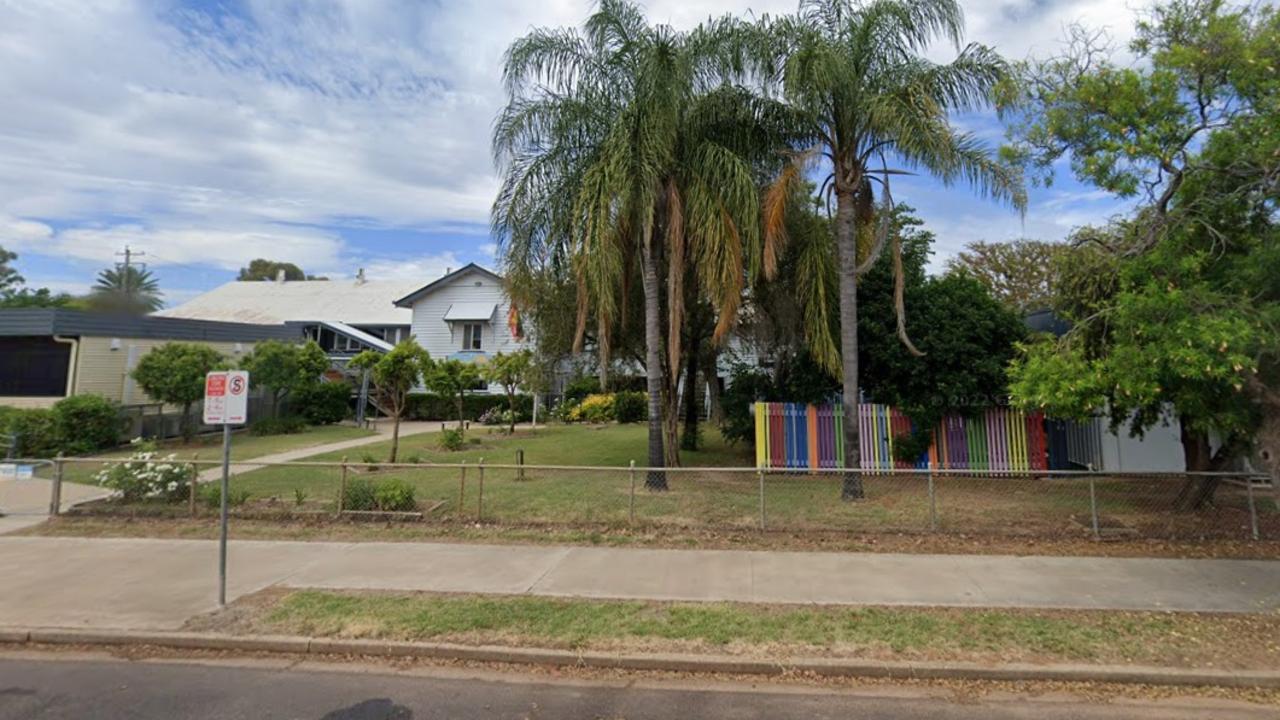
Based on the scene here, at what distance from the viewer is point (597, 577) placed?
708 cm

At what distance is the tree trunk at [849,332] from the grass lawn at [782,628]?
17.0 ft

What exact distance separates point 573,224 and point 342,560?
22.2 feet

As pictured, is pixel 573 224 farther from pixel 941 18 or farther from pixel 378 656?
pixel 378 656

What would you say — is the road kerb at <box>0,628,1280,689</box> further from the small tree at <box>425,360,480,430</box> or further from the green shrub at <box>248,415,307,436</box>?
the green shrub at <box>248,415,307,436</box>

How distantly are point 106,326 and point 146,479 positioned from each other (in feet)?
43.9

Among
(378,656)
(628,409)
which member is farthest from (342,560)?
(628,409)

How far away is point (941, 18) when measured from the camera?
10.7 meters

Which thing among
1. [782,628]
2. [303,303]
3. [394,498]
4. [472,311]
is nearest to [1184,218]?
[782,628]

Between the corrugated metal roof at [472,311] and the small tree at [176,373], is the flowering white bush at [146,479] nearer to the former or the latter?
the small tree at [176,373]

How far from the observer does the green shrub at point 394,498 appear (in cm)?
978

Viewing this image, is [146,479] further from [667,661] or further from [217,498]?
[667,661]

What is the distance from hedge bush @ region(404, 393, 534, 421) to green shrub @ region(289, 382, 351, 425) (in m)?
3.60

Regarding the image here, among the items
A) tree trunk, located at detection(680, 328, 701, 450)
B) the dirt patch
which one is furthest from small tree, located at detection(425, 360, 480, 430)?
the dirt patch

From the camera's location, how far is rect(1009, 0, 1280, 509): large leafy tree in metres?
6.16
